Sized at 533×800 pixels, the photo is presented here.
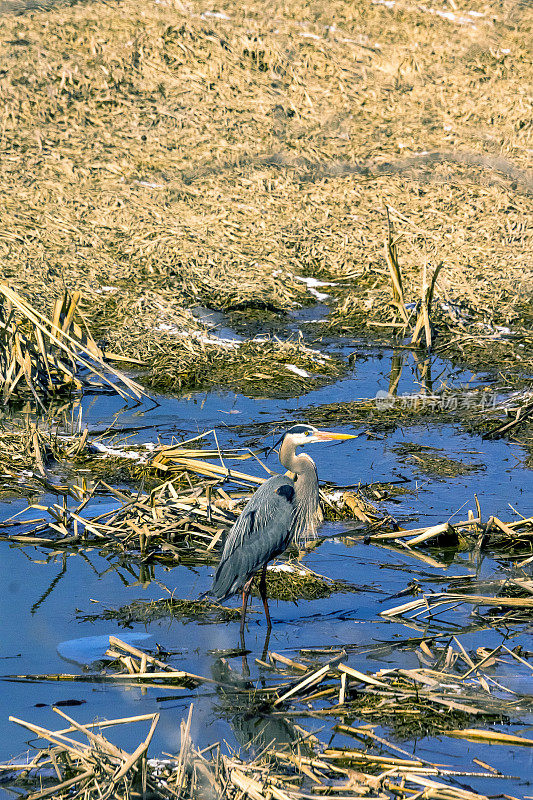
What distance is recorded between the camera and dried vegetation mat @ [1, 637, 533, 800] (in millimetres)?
3783

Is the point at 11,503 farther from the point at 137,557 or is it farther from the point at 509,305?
the point at 509,305

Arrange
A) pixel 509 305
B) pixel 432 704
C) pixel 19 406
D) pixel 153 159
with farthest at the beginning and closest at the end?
1. pixel 153 159
2. pixel 509 305
3. pixel 19 406
4. pixel 432 704

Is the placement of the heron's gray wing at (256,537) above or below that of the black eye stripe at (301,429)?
below

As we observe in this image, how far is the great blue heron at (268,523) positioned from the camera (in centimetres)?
523

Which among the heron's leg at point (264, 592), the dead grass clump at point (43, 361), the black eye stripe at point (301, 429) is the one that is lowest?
the dead grass clump at point (43, 361)

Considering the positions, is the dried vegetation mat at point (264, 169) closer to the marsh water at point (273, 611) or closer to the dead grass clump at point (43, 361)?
the dead grass clump at point (43, 361)

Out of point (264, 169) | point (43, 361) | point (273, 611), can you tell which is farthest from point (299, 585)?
point (264, 169)

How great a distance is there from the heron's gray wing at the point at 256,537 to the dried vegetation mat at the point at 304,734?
424 mm

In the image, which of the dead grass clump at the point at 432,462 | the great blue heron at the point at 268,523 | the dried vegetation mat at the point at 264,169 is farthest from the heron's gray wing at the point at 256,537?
the dried vegetation mat at the point at 264,169

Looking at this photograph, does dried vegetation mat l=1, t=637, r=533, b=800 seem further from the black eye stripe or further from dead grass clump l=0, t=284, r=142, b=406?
dead grass clump l=0, t=284, r=142, b=406

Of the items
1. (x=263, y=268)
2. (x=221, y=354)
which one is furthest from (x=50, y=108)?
(x=221, y=354)

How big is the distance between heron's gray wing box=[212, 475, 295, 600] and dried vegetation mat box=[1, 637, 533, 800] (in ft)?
1.39

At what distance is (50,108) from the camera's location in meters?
16.2

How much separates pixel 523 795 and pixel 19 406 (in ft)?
18.8
